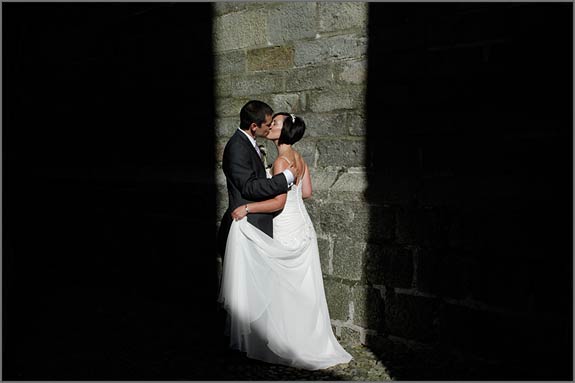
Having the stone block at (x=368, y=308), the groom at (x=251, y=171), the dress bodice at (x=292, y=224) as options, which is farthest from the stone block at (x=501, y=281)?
the groom at (x=251, y=171)

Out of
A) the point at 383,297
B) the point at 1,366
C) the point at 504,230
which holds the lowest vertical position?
the point at 1,366

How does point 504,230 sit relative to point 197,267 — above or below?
above

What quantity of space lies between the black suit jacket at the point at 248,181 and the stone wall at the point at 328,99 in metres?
0.66

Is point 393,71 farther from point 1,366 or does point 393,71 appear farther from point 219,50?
point 1,366

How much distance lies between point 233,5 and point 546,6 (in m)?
2.57

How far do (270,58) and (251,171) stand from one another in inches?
50.6

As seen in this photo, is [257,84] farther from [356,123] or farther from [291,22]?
[356,123]

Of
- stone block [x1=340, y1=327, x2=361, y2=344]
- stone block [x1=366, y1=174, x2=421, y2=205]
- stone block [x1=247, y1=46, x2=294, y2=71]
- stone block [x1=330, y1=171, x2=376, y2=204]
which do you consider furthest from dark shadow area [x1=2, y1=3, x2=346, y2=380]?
stone block [x1=366, y1=174, x2=421, y2=205]

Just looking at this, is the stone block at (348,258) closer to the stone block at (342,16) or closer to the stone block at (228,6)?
the stone block at (342,16)

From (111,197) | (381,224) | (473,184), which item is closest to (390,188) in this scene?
(381,224)

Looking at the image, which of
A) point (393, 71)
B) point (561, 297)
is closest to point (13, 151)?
point (393, 71)

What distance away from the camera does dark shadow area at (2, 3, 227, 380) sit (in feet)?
16.2

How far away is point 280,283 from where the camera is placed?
4230 mm

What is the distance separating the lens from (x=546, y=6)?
3760 millimetres
